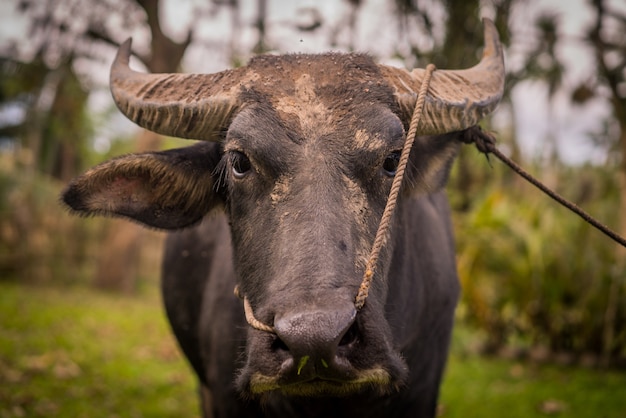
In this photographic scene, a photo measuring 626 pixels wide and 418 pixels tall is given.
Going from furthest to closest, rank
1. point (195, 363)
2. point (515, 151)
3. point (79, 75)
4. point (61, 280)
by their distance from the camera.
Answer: point (515, 151) < point (61, 280) < point (79, 75) < point (195, 363)

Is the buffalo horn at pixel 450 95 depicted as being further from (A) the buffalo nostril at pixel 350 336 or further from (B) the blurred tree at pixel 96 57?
(B) the blurred tree at pixel 96 57

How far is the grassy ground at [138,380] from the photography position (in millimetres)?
5930

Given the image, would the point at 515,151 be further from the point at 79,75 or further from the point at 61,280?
the point at 61,280

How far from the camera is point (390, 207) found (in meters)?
2.24

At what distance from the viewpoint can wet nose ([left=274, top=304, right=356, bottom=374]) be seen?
1.78 m

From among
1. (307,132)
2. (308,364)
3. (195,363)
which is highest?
(307,132)

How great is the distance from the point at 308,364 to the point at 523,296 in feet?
22.0

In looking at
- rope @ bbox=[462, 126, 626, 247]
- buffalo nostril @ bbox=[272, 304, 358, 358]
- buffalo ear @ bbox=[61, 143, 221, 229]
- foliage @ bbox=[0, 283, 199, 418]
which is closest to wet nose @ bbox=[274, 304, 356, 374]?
buffalo nostril @ bbox=[272, 304, 358, 358]

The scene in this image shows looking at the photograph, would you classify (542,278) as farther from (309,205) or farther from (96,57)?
(96,57)

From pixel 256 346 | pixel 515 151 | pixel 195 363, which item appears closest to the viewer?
pixel 256 346

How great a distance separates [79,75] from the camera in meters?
13.4

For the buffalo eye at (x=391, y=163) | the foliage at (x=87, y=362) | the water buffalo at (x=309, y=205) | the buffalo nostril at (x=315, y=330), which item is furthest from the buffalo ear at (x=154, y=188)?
the foliage at (x=87, y=362)

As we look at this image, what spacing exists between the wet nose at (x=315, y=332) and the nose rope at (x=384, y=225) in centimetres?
10

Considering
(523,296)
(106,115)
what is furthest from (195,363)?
(106,115)
